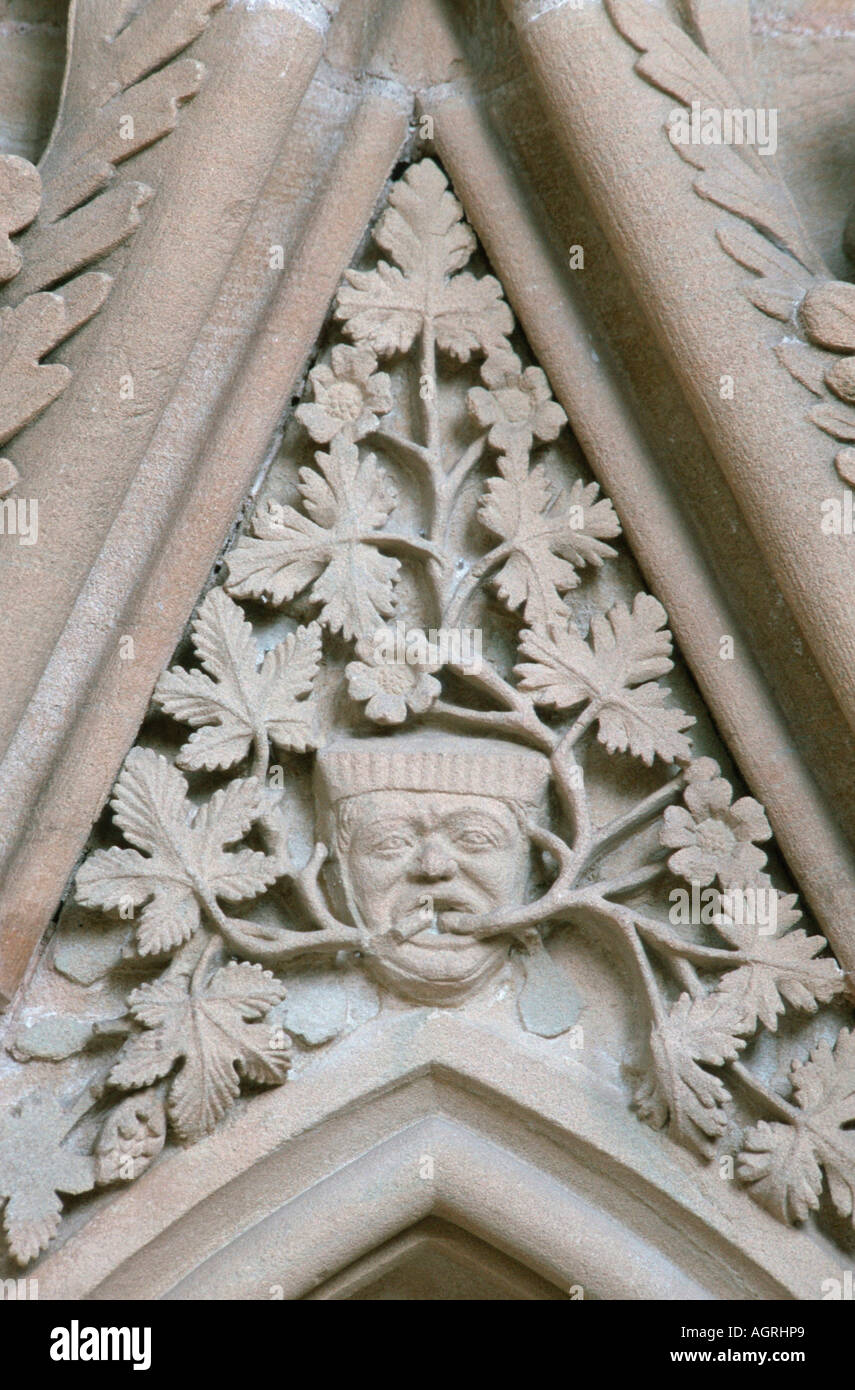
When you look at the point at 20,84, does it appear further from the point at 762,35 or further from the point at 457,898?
the point at 457,898

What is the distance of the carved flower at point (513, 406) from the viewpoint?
2.09 m

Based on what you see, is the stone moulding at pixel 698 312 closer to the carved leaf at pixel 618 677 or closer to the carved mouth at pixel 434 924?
the carved leaf at pixel 618 677

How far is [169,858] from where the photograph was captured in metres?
1.87

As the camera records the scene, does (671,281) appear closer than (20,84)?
Yes

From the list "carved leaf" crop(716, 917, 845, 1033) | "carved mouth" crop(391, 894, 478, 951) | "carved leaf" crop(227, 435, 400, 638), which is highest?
"carved leaf" crop(227, 435, 400, 638)

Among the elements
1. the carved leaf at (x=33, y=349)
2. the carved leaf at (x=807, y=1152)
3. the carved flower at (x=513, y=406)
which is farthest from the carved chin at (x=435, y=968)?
the carved leaf at (x=33, y=349)

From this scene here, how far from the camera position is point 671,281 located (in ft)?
6.57

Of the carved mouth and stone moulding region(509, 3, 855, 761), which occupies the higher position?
stone moulding region(509, 3, 855, 761)

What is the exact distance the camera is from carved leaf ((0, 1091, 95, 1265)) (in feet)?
5.70

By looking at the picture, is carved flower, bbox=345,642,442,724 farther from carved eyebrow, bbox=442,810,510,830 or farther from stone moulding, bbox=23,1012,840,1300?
stone moulding, bbox=23,1012,840,1300

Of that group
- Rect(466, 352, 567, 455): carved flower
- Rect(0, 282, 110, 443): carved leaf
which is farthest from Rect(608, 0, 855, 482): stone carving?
Rect(0, 282, 110, 443): carved leaf
